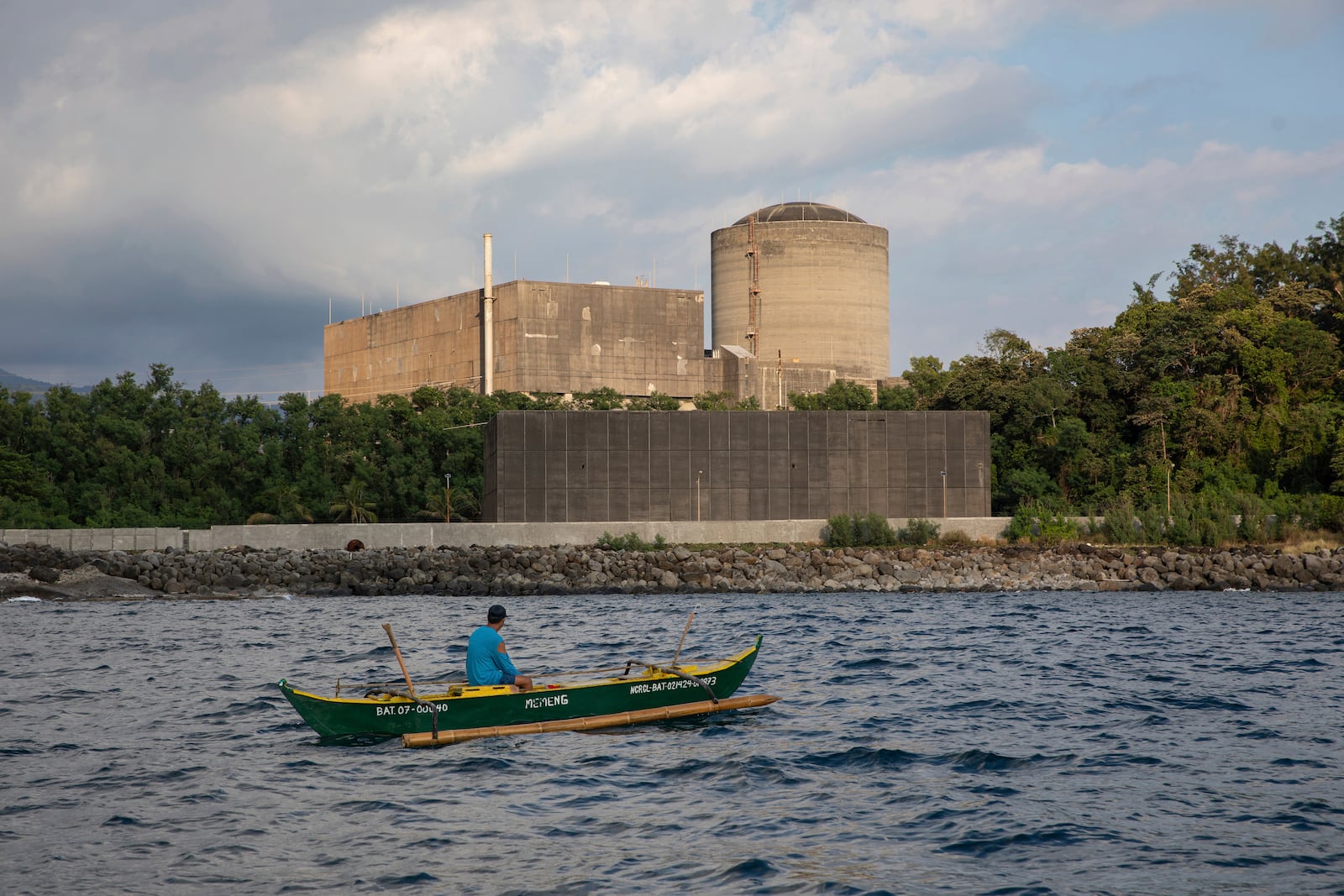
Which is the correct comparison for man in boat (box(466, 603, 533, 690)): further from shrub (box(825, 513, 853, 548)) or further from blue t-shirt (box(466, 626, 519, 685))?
shrub (box(825, 513, 853, 548))

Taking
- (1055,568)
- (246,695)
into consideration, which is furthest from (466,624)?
(1055,568)

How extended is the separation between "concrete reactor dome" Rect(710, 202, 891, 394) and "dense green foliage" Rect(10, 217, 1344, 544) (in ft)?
98.4

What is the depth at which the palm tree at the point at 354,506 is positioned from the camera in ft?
253

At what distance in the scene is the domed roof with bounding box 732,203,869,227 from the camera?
389ft

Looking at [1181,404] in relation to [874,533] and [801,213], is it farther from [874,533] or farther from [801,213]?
[801,213]

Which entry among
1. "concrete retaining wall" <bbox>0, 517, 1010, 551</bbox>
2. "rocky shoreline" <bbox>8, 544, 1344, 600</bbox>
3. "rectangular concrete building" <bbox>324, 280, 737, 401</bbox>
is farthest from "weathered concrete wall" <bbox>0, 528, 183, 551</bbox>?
"rectangular concrete building" <bbox>324, 280, 737, 401</bbox>

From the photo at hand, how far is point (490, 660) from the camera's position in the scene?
1914 cm

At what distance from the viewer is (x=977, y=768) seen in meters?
16.8

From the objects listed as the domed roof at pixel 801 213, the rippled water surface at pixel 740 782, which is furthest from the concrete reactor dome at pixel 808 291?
the rippled water surface at pixel 740 782

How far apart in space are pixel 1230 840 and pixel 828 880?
14.7 feet

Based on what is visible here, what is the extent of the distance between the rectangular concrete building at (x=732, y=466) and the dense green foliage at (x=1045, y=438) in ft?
20.4

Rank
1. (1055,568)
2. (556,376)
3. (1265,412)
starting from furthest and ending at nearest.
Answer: (556,376) < (1265,412) < (1055,568)

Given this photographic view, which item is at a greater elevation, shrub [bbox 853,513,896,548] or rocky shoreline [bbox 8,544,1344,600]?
shrub [bbox 853,513,896,548]

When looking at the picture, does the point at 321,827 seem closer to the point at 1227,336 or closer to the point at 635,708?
the point at 635,708
